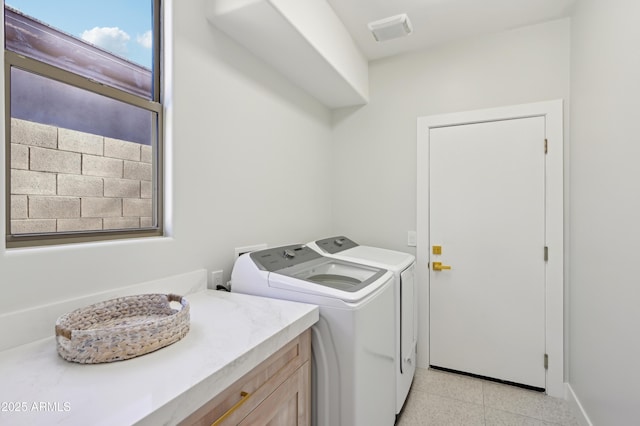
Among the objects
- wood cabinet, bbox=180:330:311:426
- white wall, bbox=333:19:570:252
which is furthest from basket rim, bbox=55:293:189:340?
white wall, bbox=333:19:570:252

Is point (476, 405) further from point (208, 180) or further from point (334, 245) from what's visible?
point (208, 180)

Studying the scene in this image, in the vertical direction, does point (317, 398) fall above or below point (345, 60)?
below

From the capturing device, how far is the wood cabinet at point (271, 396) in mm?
844

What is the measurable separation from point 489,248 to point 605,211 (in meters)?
0.84

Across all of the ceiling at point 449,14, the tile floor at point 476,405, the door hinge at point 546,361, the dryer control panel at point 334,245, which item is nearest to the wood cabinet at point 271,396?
the dryer control panel at point 334,245

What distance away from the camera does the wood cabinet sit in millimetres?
844

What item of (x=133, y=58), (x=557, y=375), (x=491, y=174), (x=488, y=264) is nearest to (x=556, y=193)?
(x=491, y=174)

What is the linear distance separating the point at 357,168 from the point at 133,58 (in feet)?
6.25

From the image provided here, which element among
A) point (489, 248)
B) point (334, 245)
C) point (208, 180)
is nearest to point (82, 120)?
point (208, 180)

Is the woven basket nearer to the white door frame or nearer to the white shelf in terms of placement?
the white shelf

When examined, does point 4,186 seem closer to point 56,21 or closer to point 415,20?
point 56,21

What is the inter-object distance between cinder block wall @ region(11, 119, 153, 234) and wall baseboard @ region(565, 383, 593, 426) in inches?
104

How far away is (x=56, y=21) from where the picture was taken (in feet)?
3.91

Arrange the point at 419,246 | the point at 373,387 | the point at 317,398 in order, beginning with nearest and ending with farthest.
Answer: the point at 317,398 → the point at 373,387 → the point at 419,246
